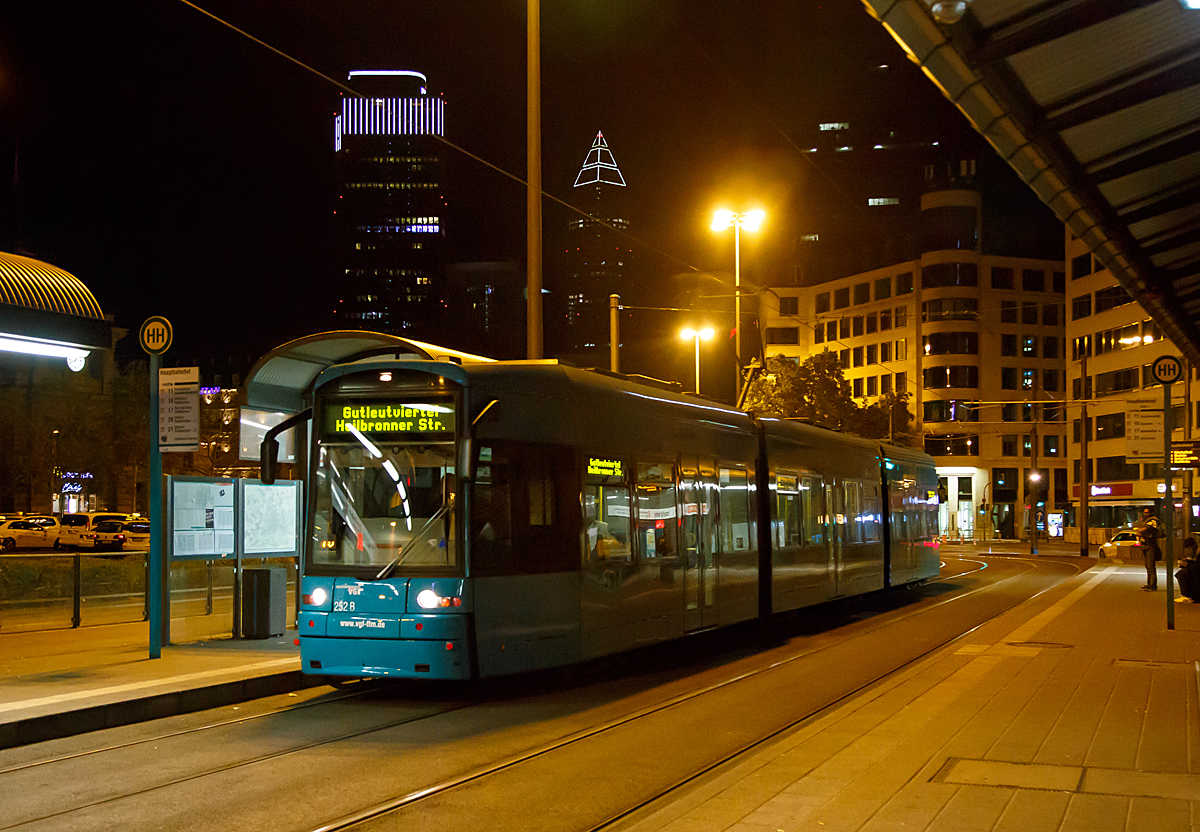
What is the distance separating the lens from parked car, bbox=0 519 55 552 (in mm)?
47531

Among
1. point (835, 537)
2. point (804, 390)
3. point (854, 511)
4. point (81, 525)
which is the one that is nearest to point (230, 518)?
point (835, 537)

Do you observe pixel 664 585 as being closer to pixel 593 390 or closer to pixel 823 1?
pixel 593 390

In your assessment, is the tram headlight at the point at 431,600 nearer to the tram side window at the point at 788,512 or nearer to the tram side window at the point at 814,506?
the tram side window at the point at 788,512

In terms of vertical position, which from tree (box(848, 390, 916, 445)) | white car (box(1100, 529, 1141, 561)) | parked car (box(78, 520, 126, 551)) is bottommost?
white car (box(1100, 529, 1141, 561))

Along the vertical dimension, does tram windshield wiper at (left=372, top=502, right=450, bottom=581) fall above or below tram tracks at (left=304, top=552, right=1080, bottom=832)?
above

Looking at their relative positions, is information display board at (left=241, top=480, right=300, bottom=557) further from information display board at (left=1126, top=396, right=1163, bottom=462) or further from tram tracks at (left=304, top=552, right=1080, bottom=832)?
information display board at (left=1126, top=396, right=1163, bottom=462)

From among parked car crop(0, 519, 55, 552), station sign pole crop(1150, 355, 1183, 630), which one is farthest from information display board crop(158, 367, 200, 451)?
parked car crop(0, 519, 55, 552)

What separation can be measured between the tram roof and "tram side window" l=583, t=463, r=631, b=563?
1916mm

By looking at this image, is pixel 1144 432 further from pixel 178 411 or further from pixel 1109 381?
pixel 1109 381

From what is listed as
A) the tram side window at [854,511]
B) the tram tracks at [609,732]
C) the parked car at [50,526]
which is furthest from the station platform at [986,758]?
the parked car at [50,526]

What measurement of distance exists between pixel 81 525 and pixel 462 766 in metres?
49.2

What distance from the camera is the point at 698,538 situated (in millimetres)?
15328

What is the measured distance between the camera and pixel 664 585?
46.5 ft

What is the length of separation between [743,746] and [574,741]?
138 cm
